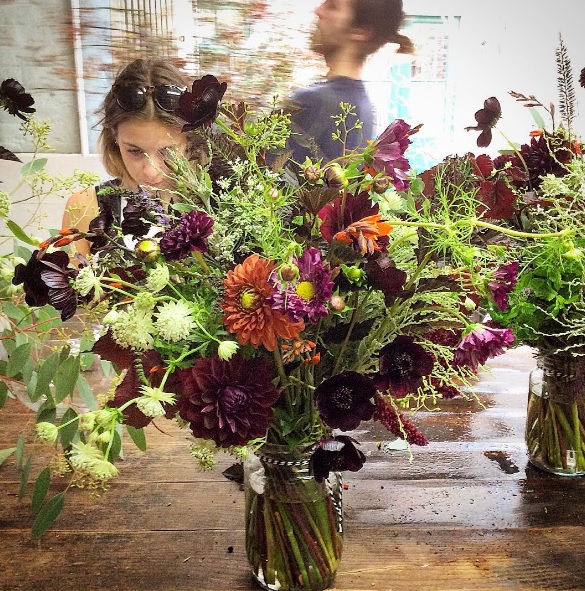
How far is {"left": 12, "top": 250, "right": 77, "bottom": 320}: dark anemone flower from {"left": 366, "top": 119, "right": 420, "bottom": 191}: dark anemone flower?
0.32m

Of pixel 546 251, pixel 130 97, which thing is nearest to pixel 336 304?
pixel 546 251

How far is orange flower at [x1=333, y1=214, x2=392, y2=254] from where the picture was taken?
51 centimetres

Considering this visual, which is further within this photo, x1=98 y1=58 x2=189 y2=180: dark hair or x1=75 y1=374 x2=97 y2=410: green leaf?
x1=98 y1=58 x2=189 y2=180: dark hair

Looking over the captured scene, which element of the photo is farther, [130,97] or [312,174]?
[130,97]

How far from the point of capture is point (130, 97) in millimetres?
1966

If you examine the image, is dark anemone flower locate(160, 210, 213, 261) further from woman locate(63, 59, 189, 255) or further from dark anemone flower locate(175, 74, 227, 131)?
woman locate(63, 59, 189, 255)

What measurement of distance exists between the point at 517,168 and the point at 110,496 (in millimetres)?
777

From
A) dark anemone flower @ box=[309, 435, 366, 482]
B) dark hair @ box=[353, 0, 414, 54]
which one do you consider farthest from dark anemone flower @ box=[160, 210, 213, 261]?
dark hair @ box=[353, 0, 414, 54]

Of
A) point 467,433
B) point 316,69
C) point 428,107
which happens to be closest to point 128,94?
point 316,69

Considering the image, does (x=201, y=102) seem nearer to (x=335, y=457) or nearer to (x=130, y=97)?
(x=335, y=457)

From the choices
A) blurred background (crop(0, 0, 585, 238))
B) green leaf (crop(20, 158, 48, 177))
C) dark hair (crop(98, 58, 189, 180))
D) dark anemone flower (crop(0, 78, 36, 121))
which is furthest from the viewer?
blurred background (crop(0, 0, 585, 238))

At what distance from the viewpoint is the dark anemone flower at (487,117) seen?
2.99ft

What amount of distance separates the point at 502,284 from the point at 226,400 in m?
0.30

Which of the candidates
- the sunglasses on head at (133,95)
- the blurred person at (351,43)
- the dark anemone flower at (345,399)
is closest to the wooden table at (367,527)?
the dark anemone flower at (345,399)
